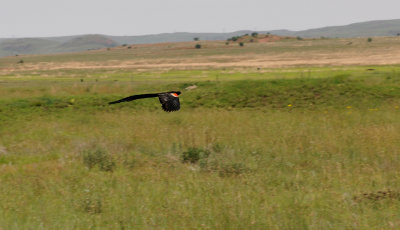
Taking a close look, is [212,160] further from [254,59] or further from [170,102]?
[254,59]

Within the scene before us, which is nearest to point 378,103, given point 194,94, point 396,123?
point 396,123

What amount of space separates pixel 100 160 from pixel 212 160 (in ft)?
7.41

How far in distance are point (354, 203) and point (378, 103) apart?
11.8 meters

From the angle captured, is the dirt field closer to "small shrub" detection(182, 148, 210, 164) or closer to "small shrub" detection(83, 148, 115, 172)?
"small shrub" detection(182, 148, 210, 164)

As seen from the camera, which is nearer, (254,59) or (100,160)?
(100,160)

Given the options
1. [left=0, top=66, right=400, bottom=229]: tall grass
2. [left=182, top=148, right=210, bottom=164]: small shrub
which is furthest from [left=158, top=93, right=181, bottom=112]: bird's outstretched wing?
[left=182, top=148, right=210, bottom=164]: small shrub

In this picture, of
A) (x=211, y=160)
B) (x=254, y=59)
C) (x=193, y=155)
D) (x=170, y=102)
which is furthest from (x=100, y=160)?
(x=254, y=59)

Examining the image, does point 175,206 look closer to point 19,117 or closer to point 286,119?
point 286,119

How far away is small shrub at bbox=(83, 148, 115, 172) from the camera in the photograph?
9.49 m

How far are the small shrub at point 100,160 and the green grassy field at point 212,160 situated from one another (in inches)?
1.0

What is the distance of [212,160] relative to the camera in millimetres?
9297

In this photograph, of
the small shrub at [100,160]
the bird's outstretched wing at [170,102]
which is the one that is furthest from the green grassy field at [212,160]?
the bird's outstretched wing at [170,102]

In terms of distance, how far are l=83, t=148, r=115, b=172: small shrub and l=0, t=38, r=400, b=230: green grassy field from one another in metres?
0.02

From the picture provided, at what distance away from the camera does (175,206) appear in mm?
6434
